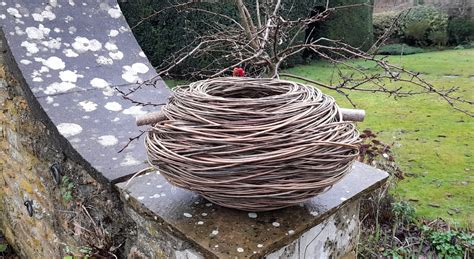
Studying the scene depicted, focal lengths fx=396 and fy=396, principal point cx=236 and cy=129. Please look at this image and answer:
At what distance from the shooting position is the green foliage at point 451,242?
8.34 feet

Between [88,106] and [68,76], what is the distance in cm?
26

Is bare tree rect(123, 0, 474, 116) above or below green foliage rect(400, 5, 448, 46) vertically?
above

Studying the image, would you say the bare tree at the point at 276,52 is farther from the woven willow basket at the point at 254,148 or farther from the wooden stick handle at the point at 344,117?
the woven willow basket at the point at 254,148

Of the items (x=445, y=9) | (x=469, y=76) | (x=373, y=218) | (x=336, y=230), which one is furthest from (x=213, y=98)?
(x=445, y=9)

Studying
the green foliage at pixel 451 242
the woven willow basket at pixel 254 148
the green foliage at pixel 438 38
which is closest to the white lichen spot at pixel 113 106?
the woven willow basket at pixel 254 148

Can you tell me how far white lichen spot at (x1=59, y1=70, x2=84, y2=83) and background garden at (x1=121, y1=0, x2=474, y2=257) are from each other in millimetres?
486

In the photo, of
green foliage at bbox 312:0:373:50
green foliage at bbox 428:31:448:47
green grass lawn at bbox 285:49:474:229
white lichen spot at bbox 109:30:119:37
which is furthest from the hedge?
green foliage at bbox 428:31:448:47

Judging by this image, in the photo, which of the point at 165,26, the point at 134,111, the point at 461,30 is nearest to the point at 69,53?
the point at 134,111

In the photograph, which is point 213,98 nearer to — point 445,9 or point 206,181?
point 206,181

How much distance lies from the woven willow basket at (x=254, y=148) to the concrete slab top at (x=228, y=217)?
7 centimetres

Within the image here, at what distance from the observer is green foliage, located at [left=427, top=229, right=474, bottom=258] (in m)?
2.54

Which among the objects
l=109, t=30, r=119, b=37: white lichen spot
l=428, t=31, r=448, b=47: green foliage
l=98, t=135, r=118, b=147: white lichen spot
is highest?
l=109, t=30, r=119, b=37: white lichen spot

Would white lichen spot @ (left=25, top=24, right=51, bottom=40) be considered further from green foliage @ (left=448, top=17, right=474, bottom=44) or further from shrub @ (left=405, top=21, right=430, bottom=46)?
green foliage @ (left=448, top=17, right=474, bottom=44)

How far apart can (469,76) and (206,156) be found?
8779 millimetres
